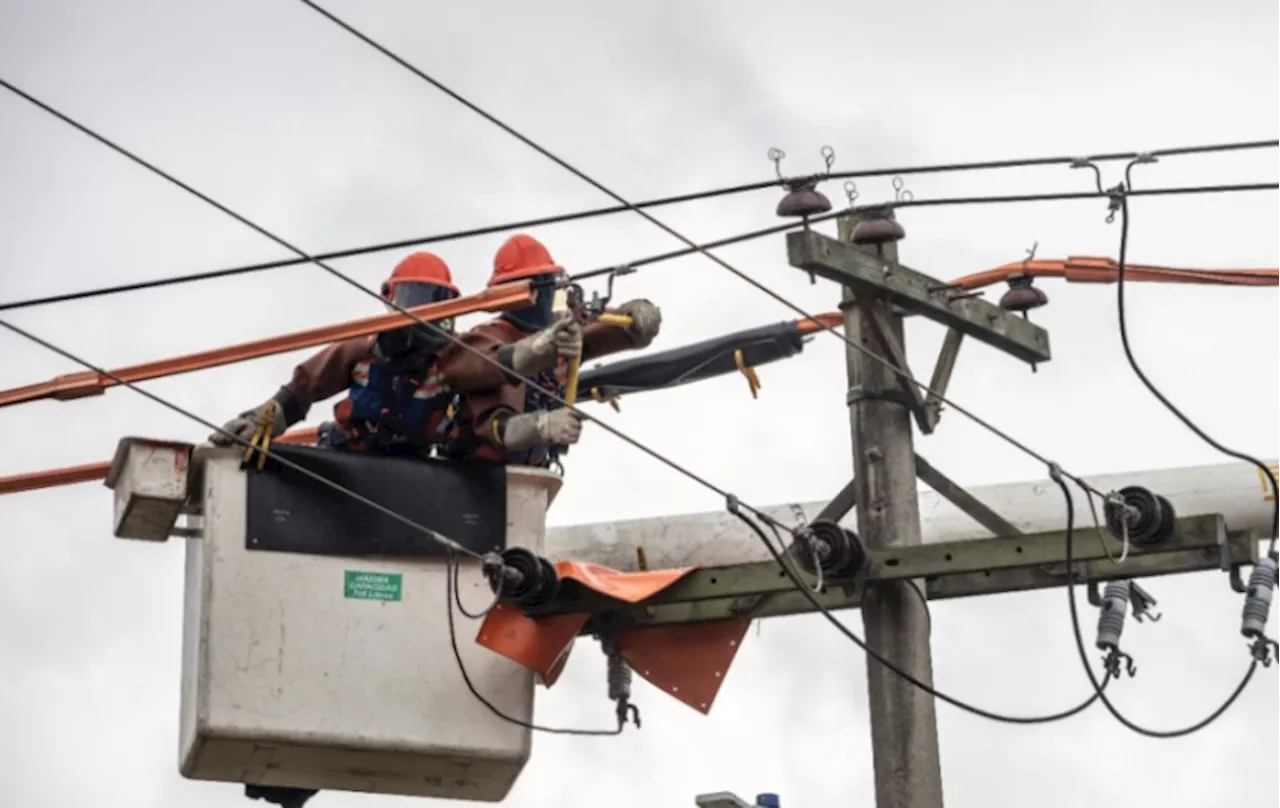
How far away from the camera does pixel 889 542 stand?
13.6 m

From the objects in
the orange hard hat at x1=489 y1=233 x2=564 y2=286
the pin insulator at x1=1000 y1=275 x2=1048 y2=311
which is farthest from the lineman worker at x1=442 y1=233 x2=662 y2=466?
the pin insulator at x1=1000 y1=275 x2=1048 y2=311

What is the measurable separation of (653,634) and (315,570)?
152 cm

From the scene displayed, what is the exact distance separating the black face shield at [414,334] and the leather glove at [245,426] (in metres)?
0.55

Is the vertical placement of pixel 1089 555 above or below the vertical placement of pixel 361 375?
below

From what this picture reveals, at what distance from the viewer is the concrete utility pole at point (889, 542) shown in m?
13.3

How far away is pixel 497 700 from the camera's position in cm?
1419

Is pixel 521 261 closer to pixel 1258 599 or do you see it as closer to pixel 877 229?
pixel 877 229

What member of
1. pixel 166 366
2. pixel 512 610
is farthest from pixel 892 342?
pixel 166 366

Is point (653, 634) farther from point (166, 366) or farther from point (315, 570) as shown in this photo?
point (166, 366)

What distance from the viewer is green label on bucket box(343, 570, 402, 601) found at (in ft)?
45.9

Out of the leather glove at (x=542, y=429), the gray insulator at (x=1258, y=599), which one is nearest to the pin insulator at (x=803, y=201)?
the leather glove at (x=542, y=429)

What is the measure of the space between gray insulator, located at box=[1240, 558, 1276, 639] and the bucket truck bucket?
3.17 metres

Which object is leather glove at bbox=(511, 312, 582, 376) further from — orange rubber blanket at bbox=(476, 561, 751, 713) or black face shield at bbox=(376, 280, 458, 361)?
orange rubber blanket at bbox=(476, 561, 751, 713)

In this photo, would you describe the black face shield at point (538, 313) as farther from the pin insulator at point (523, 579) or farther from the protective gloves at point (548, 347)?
the pin insulator at point (523, 579)
